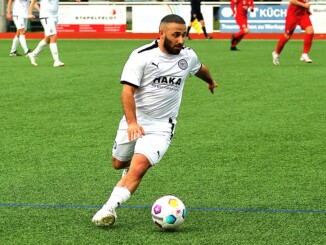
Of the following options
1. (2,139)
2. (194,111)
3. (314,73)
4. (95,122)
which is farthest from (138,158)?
(314,73)

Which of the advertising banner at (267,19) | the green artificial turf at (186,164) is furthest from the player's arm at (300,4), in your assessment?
the advertising banner at (267,19)

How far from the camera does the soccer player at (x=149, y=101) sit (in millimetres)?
6832

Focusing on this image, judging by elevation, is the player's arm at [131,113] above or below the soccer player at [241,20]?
above

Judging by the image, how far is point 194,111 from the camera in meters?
13.8

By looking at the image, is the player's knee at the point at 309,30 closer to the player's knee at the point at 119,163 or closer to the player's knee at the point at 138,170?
the player's knee at the point at 119,163

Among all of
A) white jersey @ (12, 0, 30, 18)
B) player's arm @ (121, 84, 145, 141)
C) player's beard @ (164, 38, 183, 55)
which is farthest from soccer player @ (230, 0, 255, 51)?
player's arm @ (121, 84, 145, 141)

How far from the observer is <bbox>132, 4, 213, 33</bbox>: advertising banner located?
39344 mm

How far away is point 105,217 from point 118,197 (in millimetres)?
199

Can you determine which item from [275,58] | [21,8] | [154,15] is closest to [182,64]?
[275,58]

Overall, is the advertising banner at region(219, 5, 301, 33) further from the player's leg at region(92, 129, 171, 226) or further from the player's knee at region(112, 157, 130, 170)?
the player's leg at region(92, 129, 171, 226)

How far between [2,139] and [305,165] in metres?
3.62

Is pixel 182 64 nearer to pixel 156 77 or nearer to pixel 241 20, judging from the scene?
pixel 156 77

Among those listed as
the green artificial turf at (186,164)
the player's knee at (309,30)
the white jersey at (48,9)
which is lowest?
the player's knee at (309,30)

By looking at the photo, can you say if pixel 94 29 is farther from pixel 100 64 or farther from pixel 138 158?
pixel 138 158
